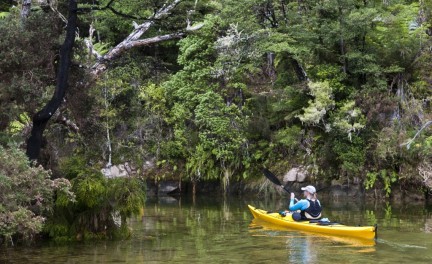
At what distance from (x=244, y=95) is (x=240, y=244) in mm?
14835

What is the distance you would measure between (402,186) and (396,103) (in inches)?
126

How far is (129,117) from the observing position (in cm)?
1780

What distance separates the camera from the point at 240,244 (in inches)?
540

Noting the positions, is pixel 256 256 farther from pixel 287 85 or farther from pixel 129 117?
pixel 287 85

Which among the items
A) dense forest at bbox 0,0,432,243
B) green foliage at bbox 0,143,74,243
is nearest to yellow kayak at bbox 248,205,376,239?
dense forest at bbox 0,0,432,243

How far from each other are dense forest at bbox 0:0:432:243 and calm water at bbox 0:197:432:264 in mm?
1337

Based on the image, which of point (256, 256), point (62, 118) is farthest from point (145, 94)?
point (256, 256)

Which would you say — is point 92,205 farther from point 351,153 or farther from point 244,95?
point 244,95

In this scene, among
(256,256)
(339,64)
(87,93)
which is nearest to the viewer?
(256,256)

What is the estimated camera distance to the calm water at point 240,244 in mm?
11773

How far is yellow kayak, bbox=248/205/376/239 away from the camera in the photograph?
14.0 meters

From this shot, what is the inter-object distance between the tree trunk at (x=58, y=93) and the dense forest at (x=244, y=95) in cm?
34

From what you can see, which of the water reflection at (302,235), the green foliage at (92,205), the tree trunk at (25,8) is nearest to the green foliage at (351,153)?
the water reflection at (302,235)

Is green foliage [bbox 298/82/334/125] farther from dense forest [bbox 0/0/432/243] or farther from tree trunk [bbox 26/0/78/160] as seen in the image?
tree trunk [bbox 26/0/78/160]
